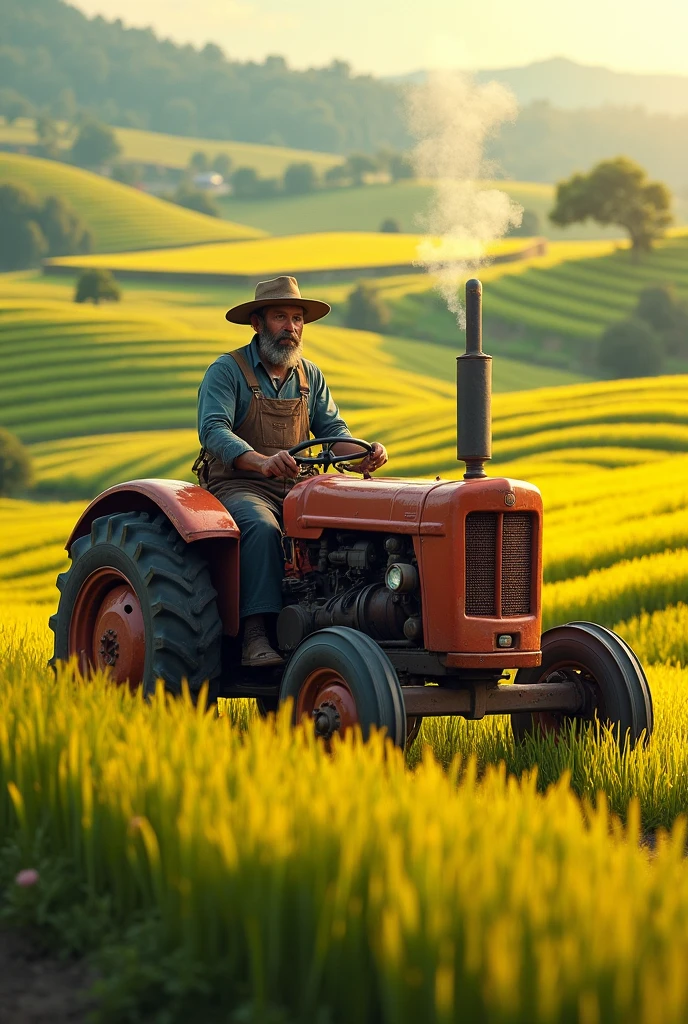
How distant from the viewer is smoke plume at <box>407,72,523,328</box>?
8055 millimetres

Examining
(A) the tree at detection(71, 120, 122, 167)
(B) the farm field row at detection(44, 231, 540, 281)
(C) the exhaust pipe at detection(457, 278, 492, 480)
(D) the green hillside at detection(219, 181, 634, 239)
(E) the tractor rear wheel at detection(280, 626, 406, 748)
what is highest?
(A) the tree at detection(71, 120, 122, 167)

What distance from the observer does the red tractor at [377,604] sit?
6109 millimetres

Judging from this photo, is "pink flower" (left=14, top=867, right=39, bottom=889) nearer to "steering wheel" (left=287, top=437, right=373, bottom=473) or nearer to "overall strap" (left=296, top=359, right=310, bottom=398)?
"steering wheel" (left=287, top=437, right=373, bottom=473)

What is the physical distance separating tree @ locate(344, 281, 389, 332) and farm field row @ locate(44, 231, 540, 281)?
219 inches

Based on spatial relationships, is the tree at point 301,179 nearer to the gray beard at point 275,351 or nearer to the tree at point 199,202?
the tree at point 199,202

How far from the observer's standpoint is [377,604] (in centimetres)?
643

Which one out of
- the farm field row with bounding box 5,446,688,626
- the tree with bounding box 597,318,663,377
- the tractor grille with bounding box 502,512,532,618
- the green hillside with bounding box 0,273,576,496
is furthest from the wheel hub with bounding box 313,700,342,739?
the tree with bounding box 597,318,663,377

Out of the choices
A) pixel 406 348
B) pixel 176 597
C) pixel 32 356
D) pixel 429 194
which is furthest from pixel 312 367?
pixel 429 194

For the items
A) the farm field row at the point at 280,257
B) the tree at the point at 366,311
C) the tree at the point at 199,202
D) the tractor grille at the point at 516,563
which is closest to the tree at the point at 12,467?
the tractor grille at the point at 516,563

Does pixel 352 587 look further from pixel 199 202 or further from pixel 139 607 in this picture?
pixel 199 202

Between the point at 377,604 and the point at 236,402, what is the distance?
139cm

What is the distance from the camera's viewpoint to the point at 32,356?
5781cm

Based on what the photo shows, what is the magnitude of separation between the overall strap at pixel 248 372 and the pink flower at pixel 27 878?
3.43m

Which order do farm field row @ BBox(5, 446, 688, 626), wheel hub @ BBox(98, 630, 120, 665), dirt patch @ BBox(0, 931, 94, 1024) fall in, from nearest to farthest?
dirt patch @ BBox(0, 931, 94, 1024), wheel hub @ BBox(98, 630, 120, 665), farm field row @ BBox(5, 446, 688, 626)
